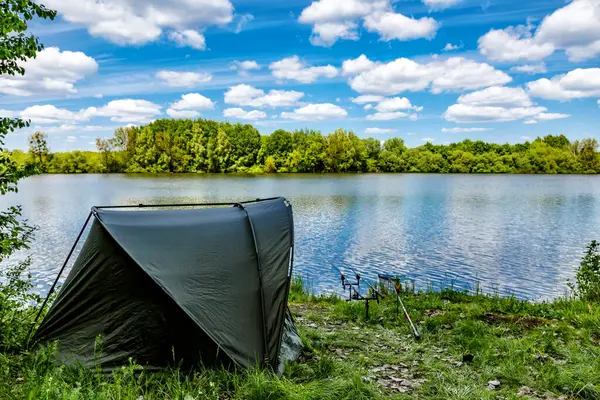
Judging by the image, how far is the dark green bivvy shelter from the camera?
580 centimetres

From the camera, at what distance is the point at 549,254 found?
806 inches

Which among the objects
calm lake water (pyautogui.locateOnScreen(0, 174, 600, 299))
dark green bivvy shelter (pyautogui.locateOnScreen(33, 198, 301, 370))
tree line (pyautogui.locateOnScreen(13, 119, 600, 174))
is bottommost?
calm lake water (pyautogui.locateOnScreen(0, 174, 600, 299))

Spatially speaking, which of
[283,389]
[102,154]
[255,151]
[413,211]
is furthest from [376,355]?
[102,154]

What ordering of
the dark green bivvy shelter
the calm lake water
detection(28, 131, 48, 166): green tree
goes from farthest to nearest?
detection(28, 131, 48, 166): green tree
the calm lake water
the dark green bivvy shelter

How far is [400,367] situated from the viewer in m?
6.88

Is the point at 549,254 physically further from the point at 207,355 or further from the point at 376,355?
the point at 207,355

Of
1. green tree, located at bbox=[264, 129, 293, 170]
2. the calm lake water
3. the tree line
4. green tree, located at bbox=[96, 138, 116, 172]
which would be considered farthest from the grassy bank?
green tree, located at bbox=[96, 138, 116, 172]

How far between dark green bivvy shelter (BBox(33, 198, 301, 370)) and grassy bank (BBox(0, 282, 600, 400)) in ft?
0.98

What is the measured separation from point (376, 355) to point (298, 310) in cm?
391

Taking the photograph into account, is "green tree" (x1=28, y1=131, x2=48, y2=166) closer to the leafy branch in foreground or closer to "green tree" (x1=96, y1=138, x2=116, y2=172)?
"green tree" (x1=96, y1=138, x2=116, y2=172)

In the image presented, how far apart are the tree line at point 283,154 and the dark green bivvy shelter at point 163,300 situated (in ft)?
329

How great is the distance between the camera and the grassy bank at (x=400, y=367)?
5.29 meters

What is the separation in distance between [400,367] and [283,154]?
106 m

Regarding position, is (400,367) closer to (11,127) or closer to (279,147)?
(11,127)
